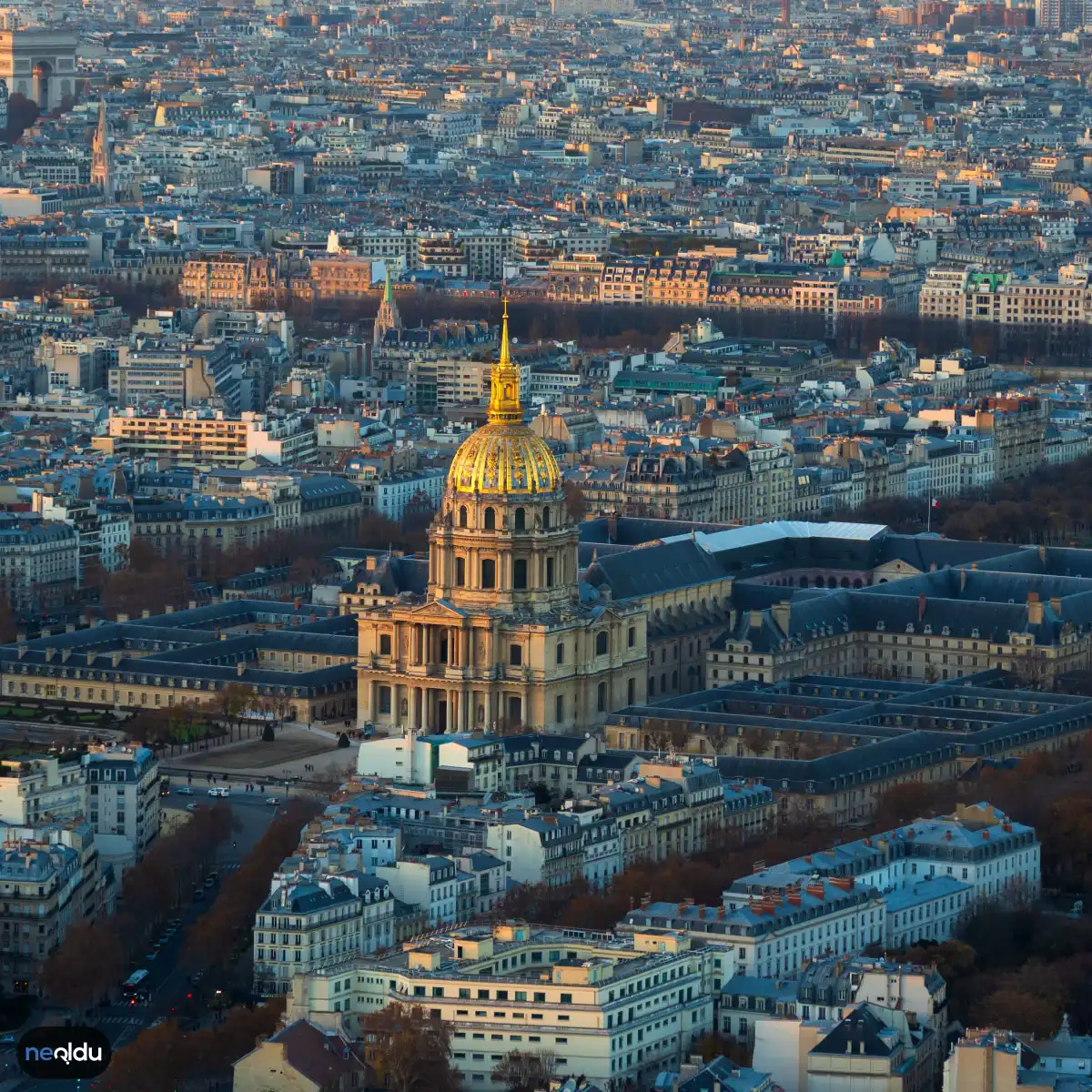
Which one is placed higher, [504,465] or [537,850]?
[504,465]

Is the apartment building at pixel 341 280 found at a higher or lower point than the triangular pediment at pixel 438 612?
lower

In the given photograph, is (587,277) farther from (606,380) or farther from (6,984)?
(6,984)

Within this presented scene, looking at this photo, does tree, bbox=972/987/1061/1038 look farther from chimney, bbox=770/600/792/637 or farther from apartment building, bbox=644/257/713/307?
apartment building, bbox=644/257/713/307

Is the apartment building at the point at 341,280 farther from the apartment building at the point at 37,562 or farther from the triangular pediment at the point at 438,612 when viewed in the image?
the triangular pediment at the point at 438,612

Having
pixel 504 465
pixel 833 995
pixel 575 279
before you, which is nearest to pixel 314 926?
pixel 833 995

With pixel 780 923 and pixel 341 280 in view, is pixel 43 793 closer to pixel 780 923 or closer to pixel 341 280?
pixel 780 923

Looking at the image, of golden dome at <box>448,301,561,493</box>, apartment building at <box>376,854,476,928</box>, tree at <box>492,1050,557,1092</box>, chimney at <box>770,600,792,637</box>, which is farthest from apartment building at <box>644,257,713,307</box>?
tree at <box>492,1050,557,1092</box>

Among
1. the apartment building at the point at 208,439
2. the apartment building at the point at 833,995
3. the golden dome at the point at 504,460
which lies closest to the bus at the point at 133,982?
the apartment building at the point at 833,995

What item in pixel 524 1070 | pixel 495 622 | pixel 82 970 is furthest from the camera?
pixel 495 622
